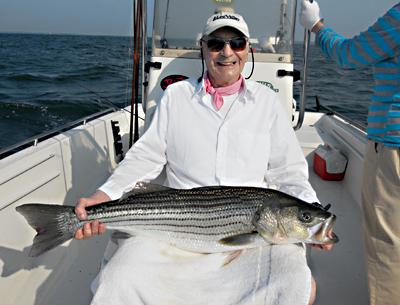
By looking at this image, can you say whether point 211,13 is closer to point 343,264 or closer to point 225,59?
point 225,59

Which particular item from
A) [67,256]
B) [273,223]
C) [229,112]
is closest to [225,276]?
[273,223]

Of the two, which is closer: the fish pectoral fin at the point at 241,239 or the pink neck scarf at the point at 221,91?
the fish pectoral fin at the point at 241,239

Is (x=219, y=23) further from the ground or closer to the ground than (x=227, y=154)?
further from the ground

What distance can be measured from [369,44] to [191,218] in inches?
55.1

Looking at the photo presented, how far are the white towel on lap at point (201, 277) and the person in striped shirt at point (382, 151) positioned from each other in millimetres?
552

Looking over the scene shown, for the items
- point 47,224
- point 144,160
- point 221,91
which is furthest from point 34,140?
point 221,91

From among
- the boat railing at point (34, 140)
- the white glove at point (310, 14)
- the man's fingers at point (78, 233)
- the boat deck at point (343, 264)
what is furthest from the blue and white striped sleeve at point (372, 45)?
the boat railing at point (34, 140)

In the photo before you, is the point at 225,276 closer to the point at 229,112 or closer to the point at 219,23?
the point at 229,112

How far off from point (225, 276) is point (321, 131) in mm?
4194

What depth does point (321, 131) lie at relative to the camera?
5965 mm

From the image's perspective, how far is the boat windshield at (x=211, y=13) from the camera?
4199 millimetres

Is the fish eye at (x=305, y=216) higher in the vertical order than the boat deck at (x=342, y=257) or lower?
higher

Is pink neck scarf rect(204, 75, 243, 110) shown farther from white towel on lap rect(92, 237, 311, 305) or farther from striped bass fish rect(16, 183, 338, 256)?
white towel on lap rect(92, 237, 311, 305)

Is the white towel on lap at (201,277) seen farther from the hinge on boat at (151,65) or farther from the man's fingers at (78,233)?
the hinge on boat at (151,65)
